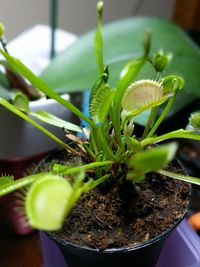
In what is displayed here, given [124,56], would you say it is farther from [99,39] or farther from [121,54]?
[99,39]

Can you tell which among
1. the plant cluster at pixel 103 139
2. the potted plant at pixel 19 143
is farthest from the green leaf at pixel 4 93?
the plant cluster at pixel 103 139

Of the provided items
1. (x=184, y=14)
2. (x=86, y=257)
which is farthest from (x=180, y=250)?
(x=184, y=14)

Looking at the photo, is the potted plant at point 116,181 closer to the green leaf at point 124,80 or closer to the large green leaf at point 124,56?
the green leaf at point 124,80

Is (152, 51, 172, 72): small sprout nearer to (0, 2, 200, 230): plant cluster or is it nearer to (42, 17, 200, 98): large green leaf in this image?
(0, 2, 200, 230): plant cluster

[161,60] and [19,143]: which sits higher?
[19,143]

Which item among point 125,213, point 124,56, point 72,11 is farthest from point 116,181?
point 72,11
